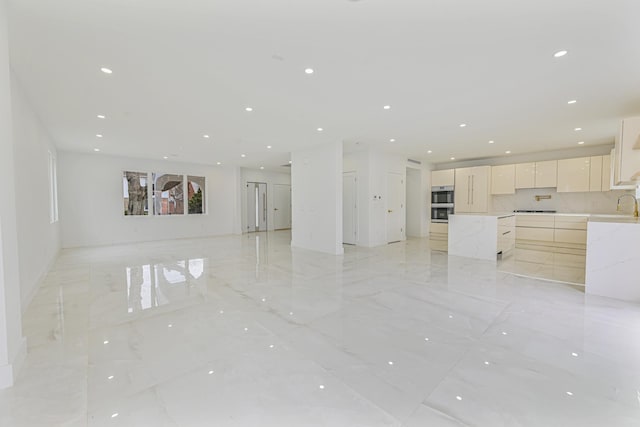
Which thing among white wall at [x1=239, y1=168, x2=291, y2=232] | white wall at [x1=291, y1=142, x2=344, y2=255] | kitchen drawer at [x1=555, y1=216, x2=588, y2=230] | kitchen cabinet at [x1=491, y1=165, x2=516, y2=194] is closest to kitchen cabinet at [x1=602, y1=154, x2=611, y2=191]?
kitchen drawer at [x1=555, y1=216, x2=588, y2=230]

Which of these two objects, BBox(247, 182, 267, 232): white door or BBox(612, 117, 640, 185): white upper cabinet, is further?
BBox(247, 182, 267, 232): white door

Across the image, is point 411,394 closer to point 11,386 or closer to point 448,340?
point 448,340

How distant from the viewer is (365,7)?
2203 mm

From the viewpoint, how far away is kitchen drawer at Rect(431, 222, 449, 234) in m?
9.49

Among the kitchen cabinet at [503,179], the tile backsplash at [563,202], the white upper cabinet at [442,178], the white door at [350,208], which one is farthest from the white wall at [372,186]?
the tile backsplash at [563,202]

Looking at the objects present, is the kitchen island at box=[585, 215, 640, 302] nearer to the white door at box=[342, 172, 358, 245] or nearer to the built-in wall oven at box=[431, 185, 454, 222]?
the white door at box=[342, 172, 358, 245]

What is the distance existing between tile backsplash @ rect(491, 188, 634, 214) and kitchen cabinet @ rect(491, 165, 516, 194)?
0.48 metres

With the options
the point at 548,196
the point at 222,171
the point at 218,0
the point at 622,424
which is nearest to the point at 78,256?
the point at 222,171

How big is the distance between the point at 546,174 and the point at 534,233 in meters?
1.72

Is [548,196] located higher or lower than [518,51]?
lower

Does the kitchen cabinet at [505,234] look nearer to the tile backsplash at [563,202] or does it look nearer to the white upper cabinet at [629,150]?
the tile backsplash at [563,202]

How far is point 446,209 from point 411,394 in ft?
29.1

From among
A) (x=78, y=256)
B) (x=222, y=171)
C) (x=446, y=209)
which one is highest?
(x=222, y=171)

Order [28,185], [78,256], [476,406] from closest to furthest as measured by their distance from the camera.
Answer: [476,406] < [28,185] < [78,256]
